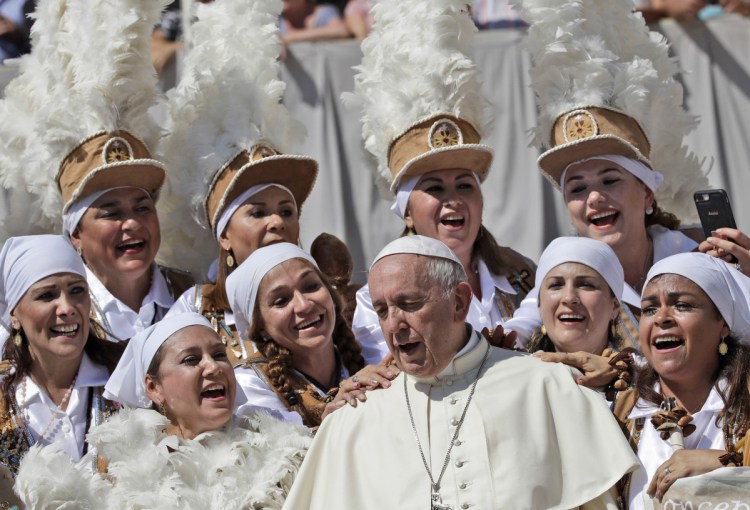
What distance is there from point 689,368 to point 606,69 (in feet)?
6.37

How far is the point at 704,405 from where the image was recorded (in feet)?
14.6

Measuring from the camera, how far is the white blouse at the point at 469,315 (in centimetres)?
565

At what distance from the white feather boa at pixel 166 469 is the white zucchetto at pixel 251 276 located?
697mm

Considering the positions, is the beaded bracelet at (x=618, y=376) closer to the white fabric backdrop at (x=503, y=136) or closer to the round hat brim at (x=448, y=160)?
the round hat brim at (x=448, y=160)

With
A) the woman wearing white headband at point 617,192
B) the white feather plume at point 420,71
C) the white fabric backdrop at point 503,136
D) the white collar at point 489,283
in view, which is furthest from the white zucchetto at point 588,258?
the white fabric backdrop at point 503,136

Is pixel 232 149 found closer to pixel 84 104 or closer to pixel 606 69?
pixel 84 104

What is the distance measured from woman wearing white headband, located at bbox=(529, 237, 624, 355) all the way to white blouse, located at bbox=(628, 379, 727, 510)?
499mm

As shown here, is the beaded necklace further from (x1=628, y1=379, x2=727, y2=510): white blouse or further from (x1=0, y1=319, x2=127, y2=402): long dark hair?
(x1=628, y1=379, x2=727, y2=510): white blouse

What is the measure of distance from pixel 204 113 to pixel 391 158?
851mm

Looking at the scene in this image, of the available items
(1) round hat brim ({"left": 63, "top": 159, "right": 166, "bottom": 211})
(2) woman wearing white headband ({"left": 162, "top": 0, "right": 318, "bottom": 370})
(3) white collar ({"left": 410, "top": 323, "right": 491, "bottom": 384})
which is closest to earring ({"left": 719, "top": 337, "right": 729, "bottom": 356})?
(3) white collar ({"left": 410, "top": 323, "right": 491, "bottom": 384})

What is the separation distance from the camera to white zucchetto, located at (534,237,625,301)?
16.3 feet

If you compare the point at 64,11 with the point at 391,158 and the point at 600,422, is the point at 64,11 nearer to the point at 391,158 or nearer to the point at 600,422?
the point at 391,158

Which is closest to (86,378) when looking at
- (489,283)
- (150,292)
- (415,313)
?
(150,292)

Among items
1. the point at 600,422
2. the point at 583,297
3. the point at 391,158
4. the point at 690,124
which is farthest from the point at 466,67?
the point at 600,422
